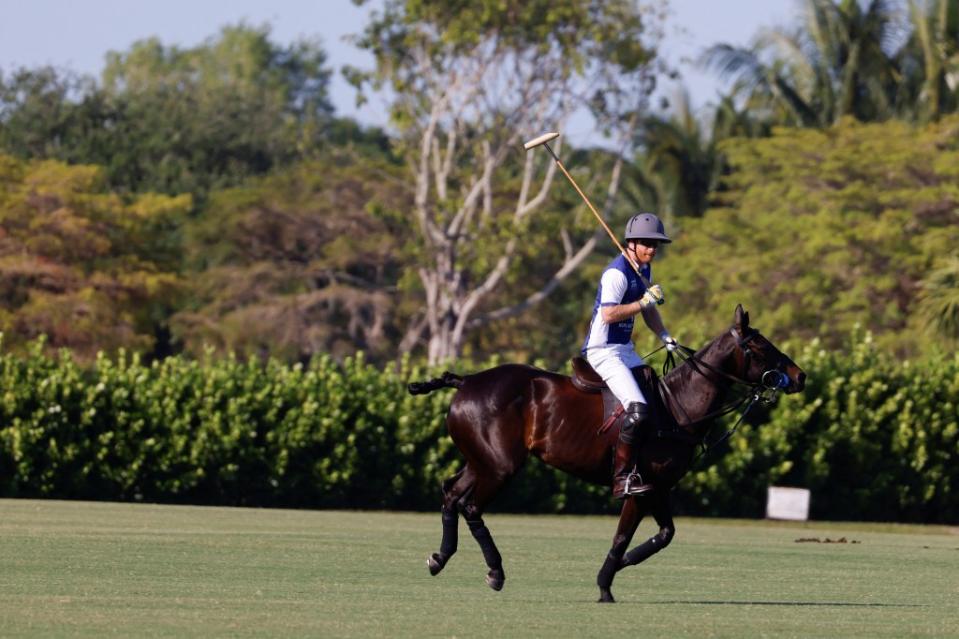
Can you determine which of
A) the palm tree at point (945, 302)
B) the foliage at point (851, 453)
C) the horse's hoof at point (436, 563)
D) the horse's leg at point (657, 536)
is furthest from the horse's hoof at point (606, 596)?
the palm tree at point (945, 302)

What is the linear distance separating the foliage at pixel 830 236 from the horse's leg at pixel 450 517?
102 ft

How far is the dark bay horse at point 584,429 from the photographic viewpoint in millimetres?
12477

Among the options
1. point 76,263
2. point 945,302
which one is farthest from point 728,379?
point 76,263

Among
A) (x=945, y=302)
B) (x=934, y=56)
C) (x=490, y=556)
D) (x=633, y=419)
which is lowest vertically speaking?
(x=490, y=556)

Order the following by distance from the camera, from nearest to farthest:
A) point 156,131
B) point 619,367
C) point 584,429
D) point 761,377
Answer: point 619,367 < point 761,377 < point 584,429 < point 156,131

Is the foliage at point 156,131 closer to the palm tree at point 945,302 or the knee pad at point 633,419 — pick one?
the palm tree at point 945,302

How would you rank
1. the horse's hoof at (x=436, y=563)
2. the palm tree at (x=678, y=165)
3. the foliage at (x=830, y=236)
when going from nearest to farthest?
1. the horse's hoof at (x=436, y=563)
2. the foliage at (x=830, y=236)
3. the palm tree at (x=678, y=165)

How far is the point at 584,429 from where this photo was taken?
12781 millimetres

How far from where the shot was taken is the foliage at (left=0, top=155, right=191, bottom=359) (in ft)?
176

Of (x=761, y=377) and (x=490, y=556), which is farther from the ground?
(x=761, y=377)

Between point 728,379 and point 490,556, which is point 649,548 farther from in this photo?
point 728,379

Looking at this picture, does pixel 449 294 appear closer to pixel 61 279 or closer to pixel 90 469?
pixel 61 279

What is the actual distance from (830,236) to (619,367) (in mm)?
36338

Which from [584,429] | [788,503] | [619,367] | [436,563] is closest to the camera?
[619,367]
